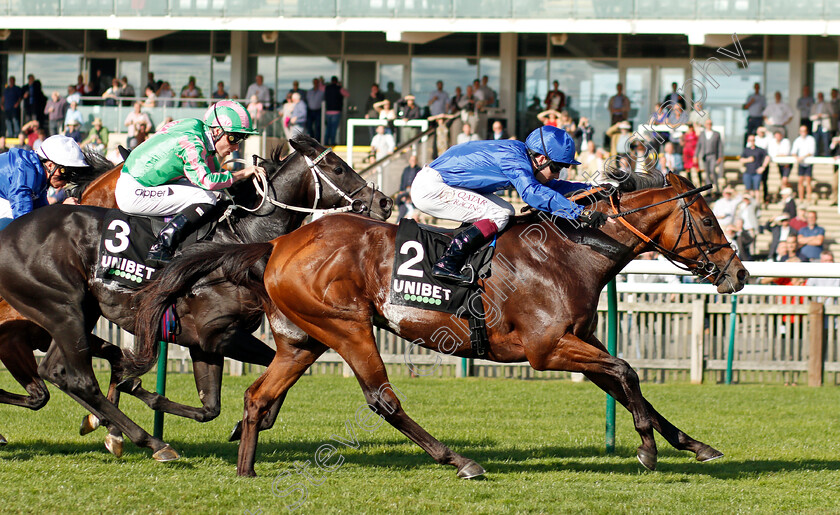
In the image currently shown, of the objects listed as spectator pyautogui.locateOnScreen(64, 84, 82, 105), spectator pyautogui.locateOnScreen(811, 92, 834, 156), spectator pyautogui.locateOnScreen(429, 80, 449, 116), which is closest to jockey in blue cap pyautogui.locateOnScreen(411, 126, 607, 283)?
spectator pyautogui.locateOnScreen(429, 80, 449, 116)

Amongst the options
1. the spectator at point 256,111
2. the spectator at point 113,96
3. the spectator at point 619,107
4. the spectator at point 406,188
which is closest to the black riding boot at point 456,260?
the spectator at point 406,188

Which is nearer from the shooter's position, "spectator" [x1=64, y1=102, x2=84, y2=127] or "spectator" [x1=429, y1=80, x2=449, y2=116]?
"spectator" [x1=64, y1=102, x2=84, y2=127]

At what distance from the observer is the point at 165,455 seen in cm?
572

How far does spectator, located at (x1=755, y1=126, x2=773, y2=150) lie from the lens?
15.4 m

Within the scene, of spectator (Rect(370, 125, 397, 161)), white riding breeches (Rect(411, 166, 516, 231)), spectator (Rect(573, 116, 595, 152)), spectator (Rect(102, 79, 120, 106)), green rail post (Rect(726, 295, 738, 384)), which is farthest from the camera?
spectator (Rect(102, 79, 120, 106))

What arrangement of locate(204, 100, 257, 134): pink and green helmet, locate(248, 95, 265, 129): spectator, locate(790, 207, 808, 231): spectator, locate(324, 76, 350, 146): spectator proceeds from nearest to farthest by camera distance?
locate(204, 100, 257, 134): pink and green helmet
locate(790, 207, 808, 231): spectator
locate(248, 95, 265, 129): spectator
locate(324, 76, 350, 146): spectator

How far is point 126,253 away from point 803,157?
1217cm

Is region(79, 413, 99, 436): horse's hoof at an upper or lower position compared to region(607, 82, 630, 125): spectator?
lower

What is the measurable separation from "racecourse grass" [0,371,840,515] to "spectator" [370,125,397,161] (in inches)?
273

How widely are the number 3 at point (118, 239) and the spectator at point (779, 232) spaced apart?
875 cm

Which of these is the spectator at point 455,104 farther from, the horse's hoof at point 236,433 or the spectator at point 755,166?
the horse's hoof at point 236,433

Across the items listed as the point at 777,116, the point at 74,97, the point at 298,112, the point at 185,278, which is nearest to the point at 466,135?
the point at 298,112

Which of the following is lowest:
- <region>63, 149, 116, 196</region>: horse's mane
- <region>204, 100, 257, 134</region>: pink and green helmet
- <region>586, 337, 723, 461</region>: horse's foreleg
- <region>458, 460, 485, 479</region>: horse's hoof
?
<region>458, 460, 485, 479</region>: horse's hoof

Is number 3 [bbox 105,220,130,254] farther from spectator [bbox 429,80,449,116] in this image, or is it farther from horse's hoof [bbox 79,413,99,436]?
spectator [bbox 429,80,449,116]
